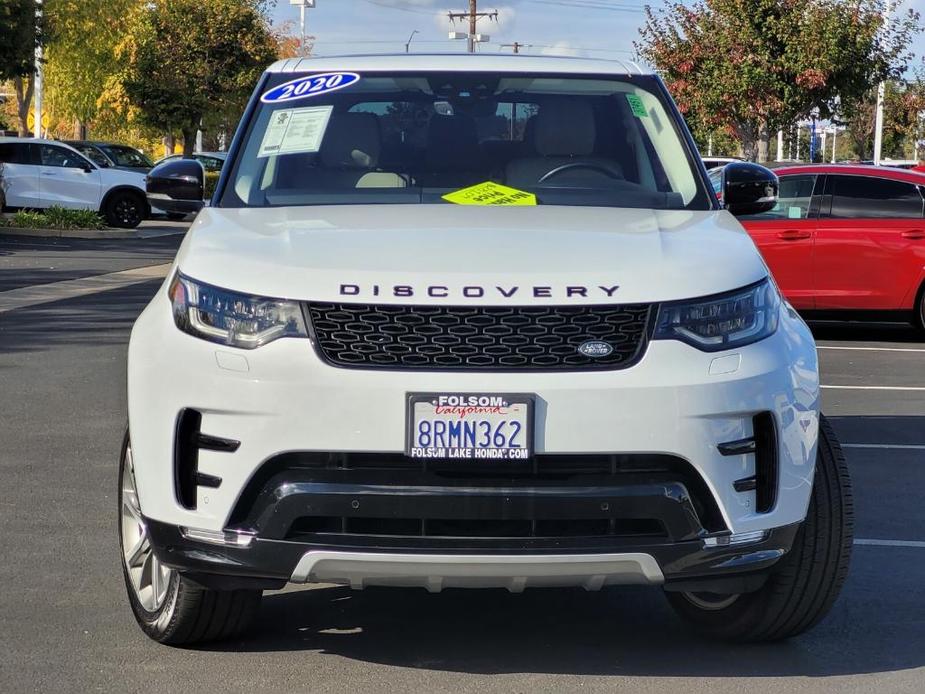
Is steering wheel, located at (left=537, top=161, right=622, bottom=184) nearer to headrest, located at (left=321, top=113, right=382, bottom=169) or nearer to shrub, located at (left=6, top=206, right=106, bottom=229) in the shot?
headrest, located at (left=321, top=113, right=382, bottom=169)

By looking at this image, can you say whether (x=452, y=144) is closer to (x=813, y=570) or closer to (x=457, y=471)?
(x=457, y=471)

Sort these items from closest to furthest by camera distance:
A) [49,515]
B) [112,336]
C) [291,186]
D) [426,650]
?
[426,650] → [291,186] → [49,515] → [112,336]

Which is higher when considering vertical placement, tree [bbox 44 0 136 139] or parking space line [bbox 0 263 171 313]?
tree [bbox 44 0 136 139]

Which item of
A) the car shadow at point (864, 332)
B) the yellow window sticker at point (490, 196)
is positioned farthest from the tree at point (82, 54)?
the yellow window sticker at point (490, 196)

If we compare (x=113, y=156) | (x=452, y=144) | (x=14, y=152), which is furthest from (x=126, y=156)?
(x=452, y=144)

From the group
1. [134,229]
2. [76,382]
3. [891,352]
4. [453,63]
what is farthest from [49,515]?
[134,229]

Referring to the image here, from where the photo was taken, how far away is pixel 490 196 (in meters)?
5.28

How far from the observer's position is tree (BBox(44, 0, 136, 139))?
3812cm

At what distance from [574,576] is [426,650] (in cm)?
89

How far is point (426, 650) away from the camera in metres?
4.79

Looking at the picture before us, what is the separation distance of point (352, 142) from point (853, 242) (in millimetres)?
9237

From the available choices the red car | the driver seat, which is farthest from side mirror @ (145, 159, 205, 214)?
the red car

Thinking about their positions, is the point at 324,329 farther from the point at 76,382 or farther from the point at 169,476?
the point at 76,382

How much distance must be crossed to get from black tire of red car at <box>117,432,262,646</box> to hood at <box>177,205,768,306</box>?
0.75 meters
